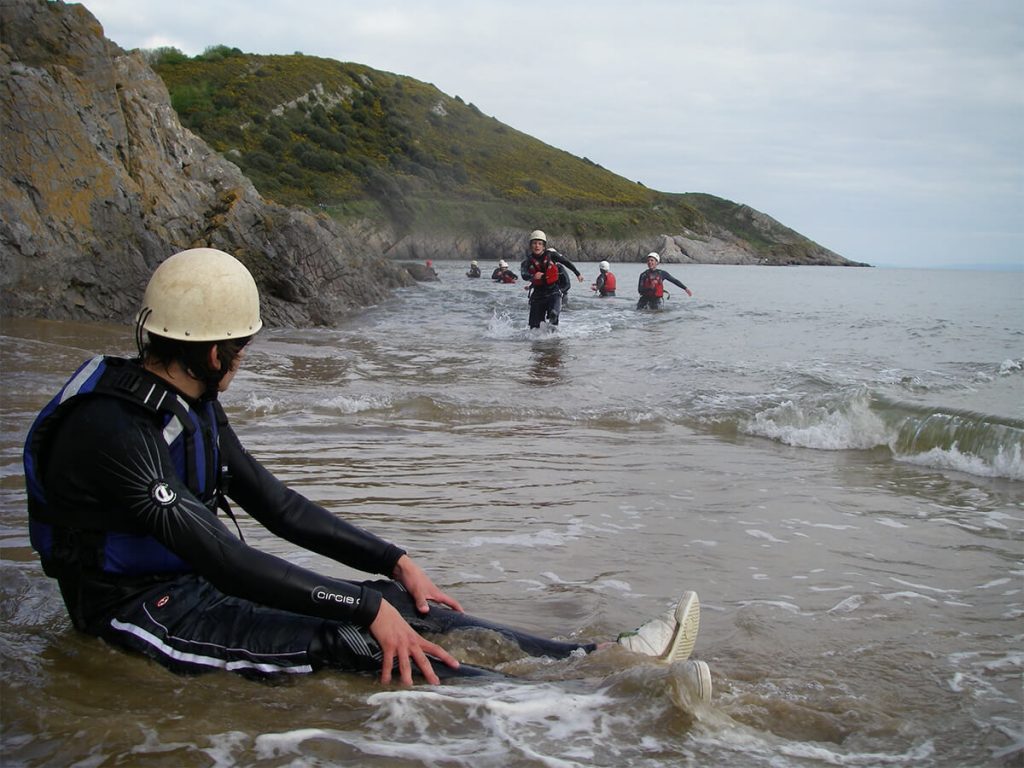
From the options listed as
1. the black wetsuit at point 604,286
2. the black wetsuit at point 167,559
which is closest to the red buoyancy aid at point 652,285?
the black wetsuit at point 604,286

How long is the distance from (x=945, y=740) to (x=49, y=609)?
327cm

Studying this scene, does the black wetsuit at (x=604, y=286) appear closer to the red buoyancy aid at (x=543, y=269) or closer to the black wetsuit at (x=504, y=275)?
the black wetsuit at (x=504, y=275)

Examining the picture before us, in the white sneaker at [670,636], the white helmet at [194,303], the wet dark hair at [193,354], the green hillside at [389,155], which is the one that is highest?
the green hillside at [389,155]

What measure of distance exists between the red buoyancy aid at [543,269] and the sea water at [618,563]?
4.72m

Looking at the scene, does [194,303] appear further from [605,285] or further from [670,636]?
[605,285]

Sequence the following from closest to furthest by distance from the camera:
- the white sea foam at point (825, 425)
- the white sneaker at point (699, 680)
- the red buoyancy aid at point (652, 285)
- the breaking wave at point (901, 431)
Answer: the white sneaker at point (699, 680) → the breaking wave at point (901, 431) → the white sea foam at point (825, 425) → the red buoyancy aid at point (652, 285)

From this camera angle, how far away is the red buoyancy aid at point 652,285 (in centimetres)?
2514

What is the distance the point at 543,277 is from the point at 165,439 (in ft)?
49.8

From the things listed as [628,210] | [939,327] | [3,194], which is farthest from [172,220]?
[628,210]

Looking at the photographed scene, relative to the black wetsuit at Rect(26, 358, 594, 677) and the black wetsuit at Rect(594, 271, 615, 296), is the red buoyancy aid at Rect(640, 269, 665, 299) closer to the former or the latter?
the black wetsuit at Rect(594, 271, 615, 296)

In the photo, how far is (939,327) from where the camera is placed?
74.2ft

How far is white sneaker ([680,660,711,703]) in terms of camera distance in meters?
2.85

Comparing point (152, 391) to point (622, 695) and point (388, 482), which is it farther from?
point (388, 482)

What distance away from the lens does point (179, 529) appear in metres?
2.68
